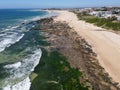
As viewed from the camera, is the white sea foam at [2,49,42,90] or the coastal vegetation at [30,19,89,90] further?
the white sea foam at [2,49,42,90]

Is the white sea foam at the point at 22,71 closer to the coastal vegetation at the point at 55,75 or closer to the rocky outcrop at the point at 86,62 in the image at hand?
the coastal vegetation at the point at 55,75

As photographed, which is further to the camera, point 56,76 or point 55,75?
point 55,75

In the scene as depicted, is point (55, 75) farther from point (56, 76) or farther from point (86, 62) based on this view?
point (86, 62)

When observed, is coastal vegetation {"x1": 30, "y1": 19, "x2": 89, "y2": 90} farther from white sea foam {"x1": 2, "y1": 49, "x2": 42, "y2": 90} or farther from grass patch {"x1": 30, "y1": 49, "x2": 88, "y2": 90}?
white sea foam {"x1": 2, "y1": 49, "x2": 42, "y2": 90}

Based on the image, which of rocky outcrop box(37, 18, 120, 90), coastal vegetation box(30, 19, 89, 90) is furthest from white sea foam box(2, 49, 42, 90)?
rocky outcrop box(37, 18, 120, 90)

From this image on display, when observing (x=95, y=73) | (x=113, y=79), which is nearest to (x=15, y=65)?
(x=95, y=73)

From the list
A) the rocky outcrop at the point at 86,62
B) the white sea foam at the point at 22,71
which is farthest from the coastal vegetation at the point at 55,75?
the rocky outcrop at the point at 86,62

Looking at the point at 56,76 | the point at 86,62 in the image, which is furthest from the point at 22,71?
the point at 86,62

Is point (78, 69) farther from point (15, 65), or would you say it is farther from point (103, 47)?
point (103, 47)

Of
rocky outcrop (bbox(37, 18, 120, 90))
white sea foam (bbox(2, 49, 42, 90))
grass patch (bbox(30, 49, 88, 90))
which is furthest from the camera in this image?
rocky outcrop (bbox(37, 18, 120, 90))

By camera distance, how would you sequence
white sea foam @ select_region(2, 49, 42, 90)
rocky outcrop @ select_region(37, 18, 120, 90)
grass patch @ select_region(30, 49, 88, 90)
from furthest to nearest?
rocky outcrop @ select_region(37, 18, 120, 90), white sea foam @ select_region(2, 49, 42, 90), grass patch @ select_region(30, 49, 88, 90)
